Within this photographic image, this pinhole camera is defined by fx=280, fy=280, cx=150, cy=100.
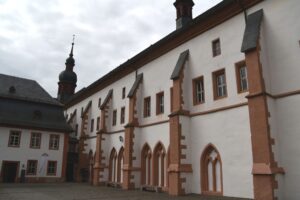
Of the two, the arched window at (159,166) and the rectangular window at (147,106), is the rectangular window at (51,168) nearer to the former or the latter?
the rectangular window at (147,106)

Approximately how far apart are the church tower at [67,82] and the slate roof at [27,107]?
1465 cm

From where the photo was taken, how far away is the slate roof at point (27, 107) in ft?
97.4

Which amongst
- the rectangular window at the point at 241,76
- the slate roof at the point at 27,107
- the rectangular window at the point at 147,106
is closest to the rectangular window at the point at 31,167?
the slate roof at the point at 27,107

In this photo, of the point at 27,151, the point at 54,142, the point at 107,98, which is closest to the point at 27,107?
the point at 54,142

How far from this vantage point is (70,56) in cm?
5131

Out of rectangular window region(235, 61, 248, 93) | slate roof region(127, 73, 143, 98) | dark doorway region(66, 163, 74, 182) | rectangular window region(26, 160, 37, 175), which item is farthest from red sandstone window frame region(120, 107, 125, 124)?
rectangular window region(235, 61, 248, 93)

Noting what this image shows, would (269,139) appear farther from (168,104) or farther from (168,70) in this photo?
(168,70)

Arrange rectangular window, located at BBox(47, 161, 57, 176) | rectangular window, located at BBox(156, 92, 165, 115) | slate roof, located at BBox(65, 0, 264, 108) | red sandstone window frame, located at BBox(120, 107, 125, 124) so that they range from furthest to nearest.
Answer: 1. rectangular window, located at BBox(47, 161, 57, 176)
2. red sandstone window frame, located at BBox(120, 107, 125, 124)
3. rectangular window, located at BBox(156, 92, 165, 115)
4. slate roof, located at BBox(65, 0, 264, 108)

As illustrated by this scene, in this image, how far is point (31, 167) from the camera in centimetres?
2912

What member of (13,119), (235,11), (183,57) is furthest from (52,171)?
(235,11)

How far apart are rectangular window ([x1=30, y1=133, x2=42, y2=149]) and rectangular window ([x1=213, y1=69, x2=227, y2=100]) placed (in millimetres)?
21822

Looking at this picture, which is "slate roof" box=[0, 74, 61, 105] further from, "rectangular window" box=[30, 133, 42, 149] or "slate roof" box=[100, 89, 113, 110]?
"slate roof" box=[100, 89, 113, 110]

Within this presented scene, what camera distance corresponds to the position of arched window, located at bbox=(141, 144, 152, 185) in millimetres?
20453

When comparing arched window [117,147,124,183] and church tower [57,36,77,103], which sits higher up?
church tower [57,36,77,103]
